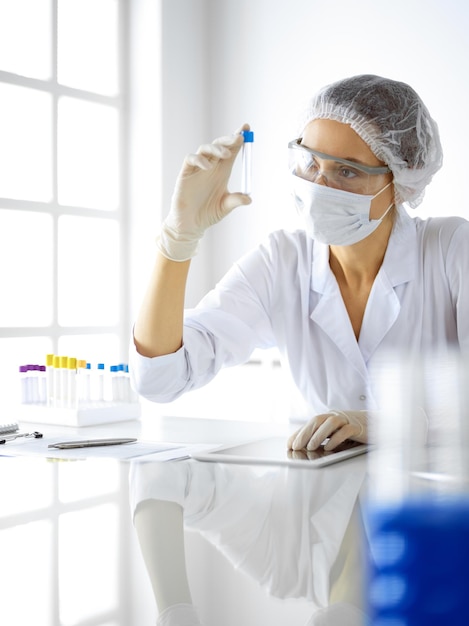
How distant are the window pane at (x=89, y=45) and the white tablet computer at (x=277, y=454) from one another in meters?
2.73

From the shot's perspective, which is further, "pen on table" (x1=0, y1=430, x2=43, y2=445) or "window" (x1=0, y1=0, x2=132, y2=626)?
"window" (x1=0, y1=0, x2=132, y2=626)

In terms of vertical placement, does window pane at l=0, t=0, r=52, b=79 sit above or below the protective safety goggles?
above

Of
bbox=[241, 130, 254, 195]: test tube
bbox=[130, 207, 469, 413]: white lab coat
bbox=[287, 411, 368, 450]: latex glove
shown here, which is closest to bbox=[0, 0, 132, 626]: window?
bbox=[130, 207, 469, 413]: white lab coat

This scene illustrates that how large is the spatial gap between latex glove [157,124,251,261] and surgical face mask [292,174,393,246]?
0.21 meters

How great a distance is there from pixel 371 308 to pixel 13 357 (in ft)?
6.84

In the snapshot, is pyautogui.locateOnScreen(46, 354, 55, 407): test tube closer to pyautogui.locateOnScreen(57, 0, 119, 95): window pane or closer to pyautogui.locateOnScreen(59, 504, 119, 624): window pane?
pyautogui.locateOnScreen(59, 504, 119, 624): window pane

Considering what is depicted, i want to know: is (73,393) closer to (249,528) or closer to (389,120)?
(389,120)

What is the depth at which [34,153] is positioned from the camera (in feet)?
11.4

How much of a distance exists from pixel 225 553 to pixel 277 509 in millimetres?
178

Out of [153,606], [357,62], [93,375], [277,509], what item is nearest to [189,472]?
[277,509]

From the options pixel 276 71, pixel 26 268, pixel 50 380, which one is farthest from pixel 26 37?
pixel 50 380

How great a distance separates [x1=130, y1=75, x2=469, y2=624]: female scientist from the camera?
161 centimetres

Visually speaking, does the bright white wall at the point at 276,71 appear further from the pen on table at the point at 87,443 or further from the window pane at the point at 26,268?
the pen on table at the point at 87,443

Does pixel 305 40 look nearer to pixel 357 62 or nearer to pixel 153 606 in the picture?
pixel 357 62
